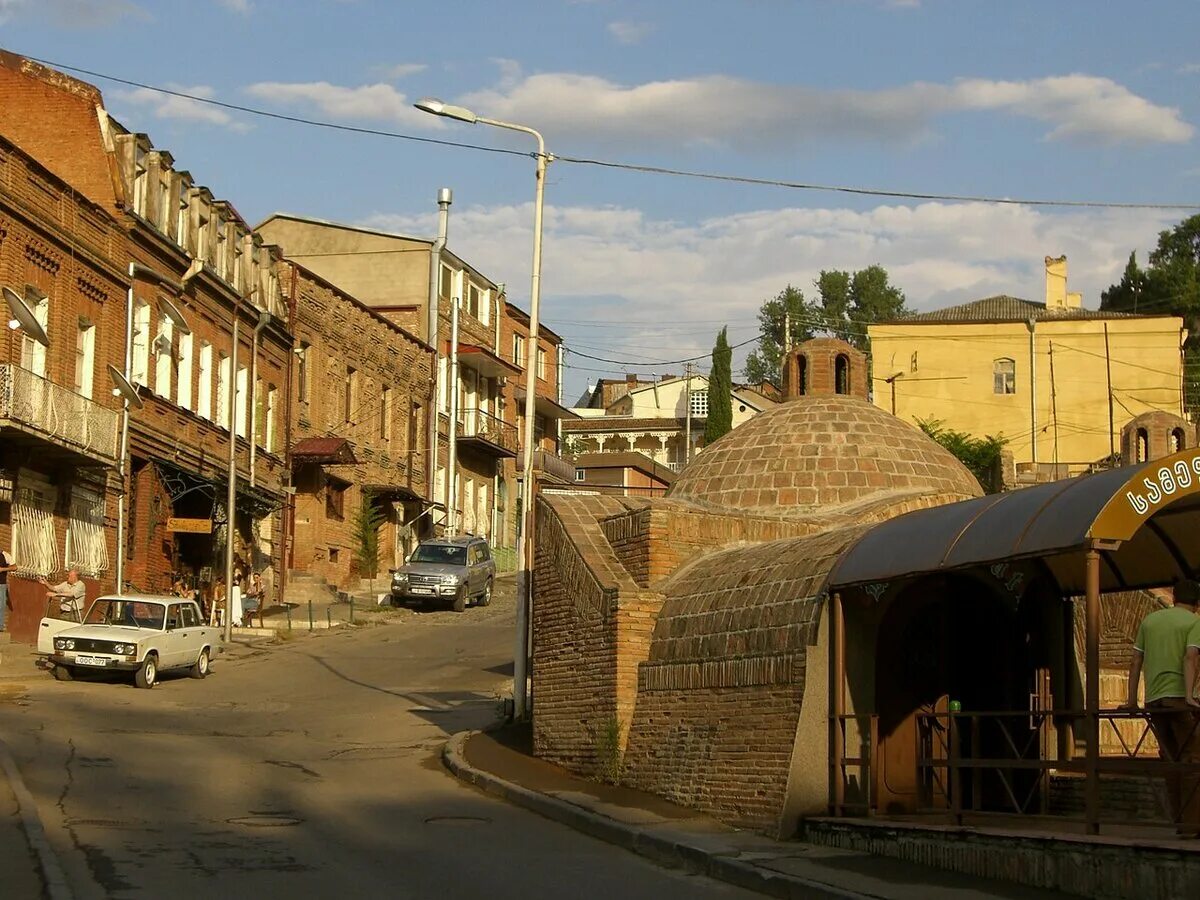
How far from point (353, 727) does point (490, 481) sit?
39.6 meters

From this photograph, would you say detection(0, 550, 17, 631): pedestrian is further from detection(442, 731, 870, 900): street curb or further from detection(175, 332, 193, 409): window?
detection(442, 731, 870, 900): street curb

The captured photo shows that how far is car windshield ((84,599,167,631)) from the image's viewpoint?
94.4ft

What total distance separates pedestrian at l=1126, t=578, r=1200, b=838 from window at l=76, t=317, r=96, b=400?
2728cm

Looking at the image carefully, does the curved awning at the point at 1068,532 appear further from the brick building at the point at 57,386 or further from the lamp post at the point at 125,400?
the lamp post at the point at 125,400

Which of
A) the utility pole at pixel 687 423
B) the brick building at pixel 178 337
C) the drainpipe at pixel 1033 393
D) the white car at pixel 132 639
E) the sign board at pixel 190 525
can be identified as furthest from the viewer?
the utility pole at pixel 687 423

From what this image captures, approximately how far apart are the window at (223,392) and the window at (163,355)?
10.9 ft

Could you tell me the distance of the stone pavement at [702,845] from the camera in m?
11.9

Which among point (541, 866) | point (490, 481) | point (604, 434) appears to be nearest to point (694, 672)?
point (541, 866)

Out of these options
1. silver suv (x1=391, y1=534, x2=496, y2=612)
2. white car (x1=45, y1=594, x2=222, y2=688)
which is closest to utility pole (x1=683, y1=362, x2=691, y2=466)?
silver suv (x1=391, y1=534, x2=496, y2=612)

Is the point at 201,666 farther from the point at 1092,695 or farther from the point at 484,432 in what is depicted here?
the point at 484,432

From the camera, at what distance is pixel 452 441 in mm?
58562

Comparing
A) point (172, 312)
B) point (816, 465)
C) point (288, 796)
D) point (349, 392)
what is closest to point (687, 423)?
point (349, 392)

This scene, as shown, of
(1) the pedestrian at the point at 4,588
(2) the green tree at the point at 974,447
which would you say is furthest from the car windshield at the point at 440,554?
(2) the green tree at the point at 974,447

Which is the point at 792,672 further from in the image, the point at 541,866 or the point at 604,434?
the point at 604,434
